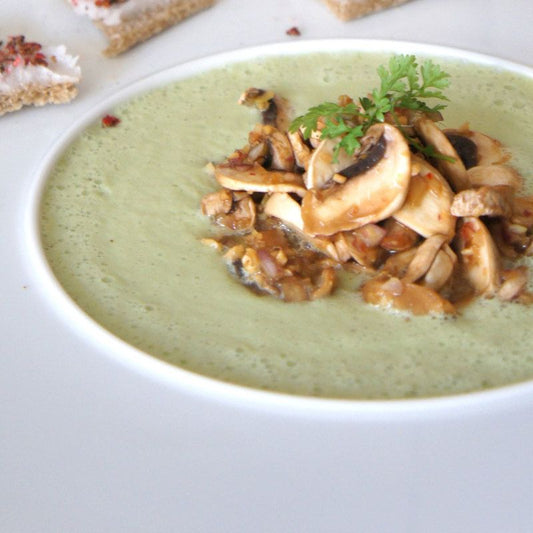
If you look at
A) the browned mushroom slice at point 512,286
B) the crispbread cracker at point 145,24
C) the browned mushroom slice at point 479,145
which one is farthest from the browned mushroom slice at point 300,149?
the crispbread cracker at point 145,24

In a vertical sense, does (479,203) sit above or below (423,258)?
above

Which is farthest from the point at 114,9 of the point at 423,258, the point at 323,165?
the point at 423,258

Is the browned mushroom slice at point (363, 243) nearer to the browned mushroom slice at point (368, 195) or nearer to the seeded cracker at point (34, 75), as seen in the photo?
the browned mushroom slice at point (368, 195)

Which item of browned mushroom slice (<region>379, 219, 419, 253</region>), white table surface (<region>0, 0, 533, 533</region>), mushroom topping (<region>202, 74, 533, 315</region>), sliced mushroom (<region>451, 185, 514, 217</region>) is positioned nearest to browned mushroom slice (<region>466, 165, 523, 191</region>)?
mushroom topping (<region>202, 74, 533, 315</region>)

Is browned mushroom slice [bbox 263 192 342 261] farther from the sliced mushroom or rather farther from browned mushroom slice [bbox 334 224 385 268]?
the sliced mushroom

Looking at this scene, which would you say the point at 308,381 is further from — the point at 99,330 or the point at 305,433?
the point at 99,330

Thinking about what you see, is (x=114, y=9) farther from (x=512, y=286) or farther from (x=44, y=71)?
(x=512, y=286)
